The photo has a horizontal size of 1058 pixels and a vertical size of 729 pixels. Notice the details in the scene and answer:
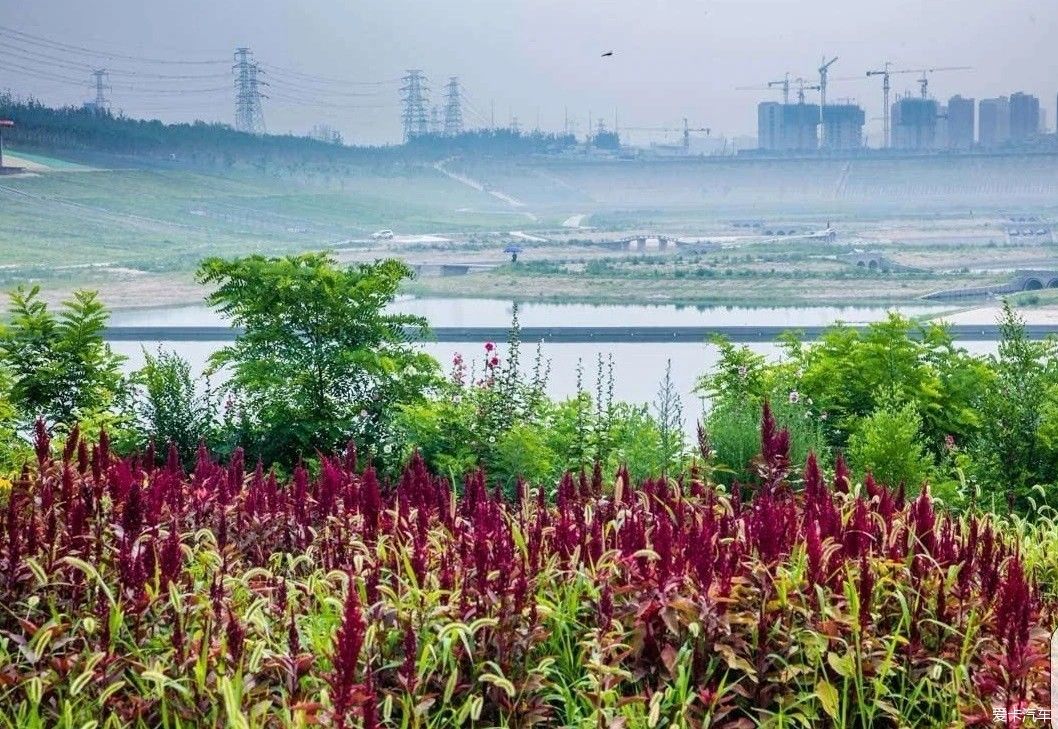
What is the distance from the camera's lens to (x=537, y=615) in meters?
1.87

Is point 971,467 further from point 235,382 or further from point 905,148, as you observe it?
point 905,148

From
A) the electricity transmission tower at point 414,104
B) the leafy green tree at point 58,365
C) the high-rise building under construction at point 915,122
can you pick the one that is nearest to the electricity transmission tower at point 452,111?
the electricity transmission tower at point 414,104

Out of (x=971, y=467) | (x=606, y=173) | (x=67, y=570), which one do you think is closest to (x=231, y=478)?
(x=67, y=570)

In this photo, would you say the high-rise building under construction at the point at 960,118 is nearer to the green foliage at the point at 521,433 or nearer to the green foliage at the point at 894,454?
the green foliage at the point at 521,433

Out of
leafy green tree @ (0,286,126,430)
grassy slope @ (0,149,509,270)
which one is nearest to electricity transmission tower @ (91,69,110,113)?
grassy slope @ (0,149,509,270)

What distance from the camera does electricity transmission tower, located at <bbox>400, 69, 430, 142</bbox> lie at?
16.0m

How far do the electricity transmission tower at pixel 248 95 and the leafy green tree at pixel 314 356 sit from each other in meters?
9.73

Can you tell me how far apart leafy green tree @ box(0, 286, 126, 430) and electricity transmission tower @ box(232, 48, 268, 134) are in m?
9.55

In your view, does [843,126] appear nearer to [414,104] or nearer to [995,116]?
[995,116]

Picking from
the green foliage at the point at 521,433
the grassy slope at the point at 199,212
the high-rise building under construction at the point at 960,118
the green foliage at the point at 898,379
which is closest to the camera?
the green foliage at the point at 521,433

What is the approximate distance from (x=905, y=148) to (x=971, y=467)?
52.3ft

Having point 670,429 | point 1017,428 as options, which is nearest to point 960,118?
point 670,429

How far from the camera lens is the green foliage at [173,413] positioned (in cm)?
471

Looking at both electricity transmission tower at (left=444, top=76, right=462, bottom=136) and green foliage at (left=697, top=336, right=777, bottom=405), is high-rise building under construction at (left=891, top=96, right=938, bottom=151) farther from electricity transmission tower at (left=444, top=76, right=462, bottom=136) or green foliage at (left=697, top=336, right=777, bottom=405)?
green foliage at (left=697, top=336, right=777, bottom=405)
